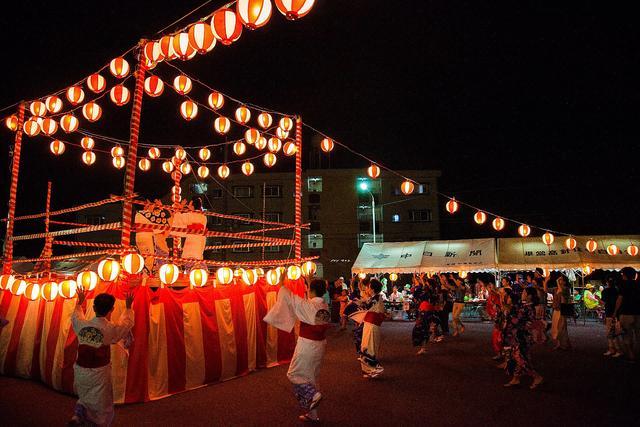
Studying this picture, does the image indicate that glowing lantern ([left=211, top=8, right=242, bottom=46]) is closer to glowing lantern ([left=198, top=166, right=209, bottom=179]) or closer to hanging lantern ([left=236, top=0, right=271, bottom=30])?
hanging lantern ([left=236, top=0, right=271, bottom=30])

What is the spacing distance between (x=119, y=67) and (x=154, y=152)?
5.77 meters

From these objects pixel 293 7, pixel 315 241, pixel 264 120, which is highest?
pixel 264 120

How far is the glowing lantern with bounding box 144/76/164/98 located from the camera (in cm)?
1080

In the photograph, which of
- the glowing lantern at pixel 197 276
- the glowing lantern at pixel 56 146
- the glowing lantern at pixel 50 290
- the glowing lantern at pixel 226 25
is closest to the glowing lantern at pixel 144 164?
the glowing lantern at pixel 56 146

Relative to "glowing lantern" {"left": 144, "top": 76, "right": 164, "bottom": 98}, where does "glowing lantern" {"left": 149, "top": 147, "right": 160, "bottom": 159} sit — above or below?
below

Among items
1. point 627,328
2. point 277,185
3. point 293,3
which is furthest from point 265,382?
point 277,185

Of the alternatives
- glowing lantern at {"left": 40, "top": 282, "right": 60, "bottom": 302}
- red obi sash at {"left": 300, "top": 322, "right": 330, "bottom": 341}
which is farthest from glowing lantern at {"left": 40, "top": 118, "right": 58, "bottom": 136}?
red obi sash at {"left": 300, "top": 322, "right": 330, "bottom": 341}

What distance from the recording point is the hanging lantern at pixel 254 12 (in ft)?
22.7

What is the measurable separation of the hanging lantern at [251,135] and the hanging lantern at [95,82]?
4.26 m

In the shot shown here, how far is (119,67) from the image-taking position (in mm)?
9727

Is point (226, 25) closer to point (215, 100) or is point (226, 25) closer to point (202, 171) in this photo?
point (215, 100)

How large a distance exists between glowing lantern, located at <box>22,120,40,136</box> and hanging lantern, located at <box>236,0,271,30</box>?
6841 mm

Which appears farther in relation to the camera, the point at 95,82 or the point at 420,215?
the point at 420,215

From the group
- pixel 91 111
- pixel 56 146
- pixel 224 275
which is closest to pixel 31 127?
pixel 91 111
